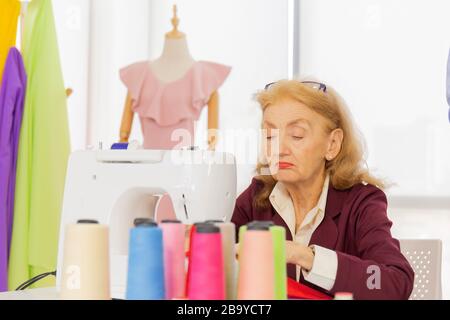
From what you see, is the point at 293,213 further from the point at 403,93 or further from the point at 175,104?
the point at 403,93

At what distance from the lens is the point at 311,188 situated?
1.44 metres

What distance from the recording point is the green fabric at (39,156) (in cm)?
208

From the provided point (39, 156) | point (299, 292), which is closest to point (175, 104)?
point (39, 156)

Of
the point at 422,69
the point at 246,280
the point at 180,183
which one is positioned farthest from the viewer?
the point at 422,69

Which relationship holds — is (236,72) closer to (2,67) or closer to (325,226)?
(2,67)

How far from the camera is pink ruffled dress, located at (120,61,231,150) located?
8.09 ft

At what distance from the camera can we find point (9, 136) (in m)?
2.07

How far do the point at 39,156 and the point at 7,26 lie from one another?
430 millimetres

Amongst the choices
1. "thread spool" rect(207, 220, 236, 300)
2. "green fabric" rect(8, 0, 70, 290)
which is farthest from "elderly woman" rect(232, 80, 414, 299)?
"green fabric" rect(8, 0, 70, 290)

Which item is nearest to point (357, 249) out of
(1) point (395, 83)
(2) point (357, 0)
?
(1) point (395, 83)

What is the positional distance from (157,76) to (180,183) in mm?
1460

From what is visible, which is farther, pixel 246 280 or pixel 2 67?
pixel 2 67

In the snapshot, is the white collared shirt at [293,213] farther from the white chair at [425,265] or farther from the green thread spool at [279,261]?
the green thread spool at [279,261]

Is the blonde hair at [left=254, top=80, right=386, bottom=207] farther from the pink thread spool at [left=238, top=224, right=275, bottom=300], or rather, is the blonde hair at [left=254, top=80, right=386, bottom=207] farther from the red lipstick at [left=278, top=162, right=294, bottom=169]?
the pink thread spool at [left=238, top=224, right=275, bottom=300]
